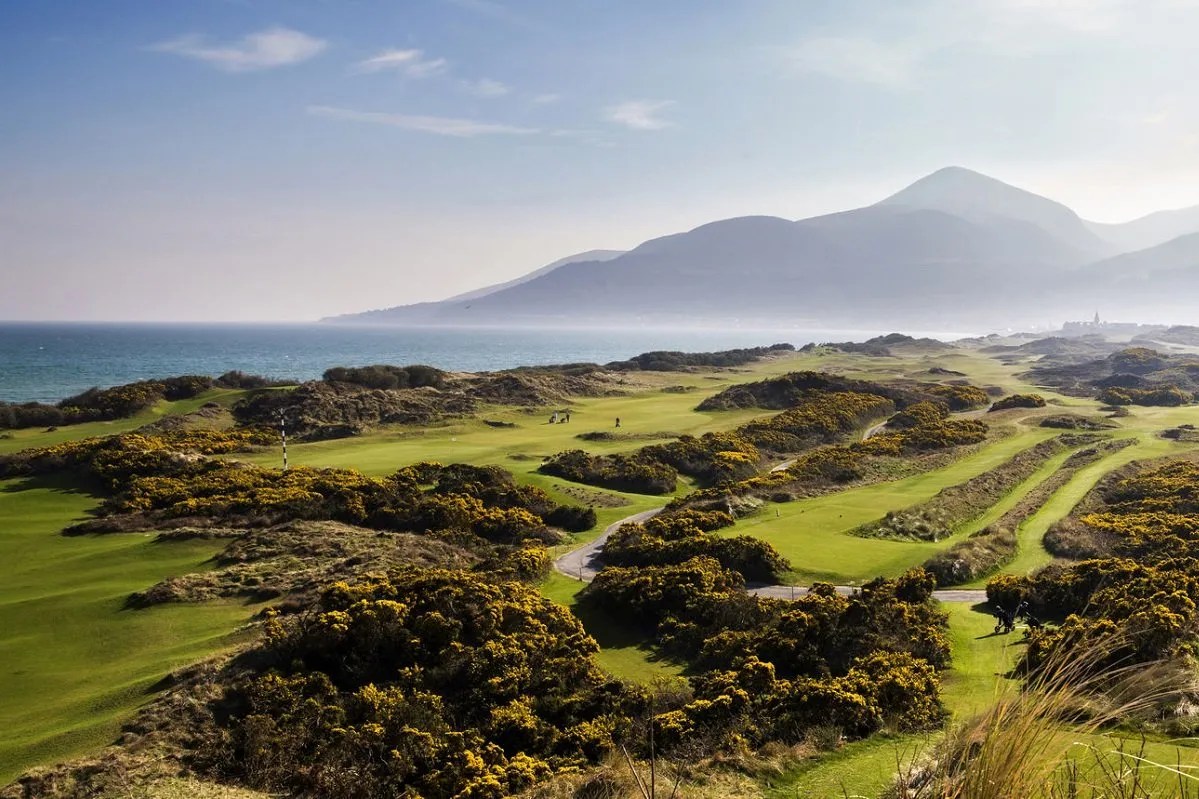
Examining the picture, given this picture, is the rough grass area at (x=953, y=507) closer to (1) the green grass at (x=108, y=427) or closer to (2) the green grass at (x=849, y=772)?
(2) the green grass at (x=849, y=772)

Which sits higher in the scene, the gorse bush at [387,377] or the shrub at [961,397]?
the gorse bush at [387,377]

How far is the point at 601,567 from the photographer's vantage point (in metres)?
24.8

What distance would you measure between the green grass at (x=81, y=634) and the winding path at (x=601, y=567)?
11.0 meters

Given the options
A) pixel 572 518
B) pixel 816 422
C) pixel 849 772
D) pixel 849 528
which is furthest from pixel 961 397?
pixel 849 772

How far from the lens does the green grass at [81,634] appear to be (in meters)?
11.8

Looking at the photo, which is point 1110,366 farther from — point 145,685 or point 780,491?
point 145,685

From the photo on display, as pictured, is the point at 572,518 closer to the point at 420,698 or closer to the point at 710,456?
the point at 710,456

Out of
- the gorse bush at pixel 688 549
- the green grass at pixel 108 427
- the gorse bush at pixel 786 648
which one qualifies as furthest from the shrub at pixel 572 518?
the green grass at pixel 108 427

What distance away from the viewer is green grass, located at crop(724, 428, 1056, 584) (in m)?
23.5

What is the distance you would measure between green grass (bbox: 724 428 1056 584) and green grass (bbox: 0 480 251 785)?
17699 millimetres

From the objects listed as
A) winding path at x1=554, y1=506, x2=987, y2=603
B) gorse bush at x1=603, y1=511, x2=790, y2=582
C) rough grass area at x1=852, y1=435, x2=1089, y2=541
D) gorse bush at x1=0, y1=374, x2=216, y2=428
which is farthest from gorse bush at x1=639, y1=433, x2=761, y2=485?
gorse bush at x1=0, y1=374, x2=216, y2=428

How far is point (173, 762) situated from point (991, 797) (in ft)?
38.7

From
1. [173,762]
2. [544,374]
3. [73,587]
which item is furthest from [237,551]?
[544,374]

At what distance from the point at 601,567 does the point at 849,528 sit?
1046cm
